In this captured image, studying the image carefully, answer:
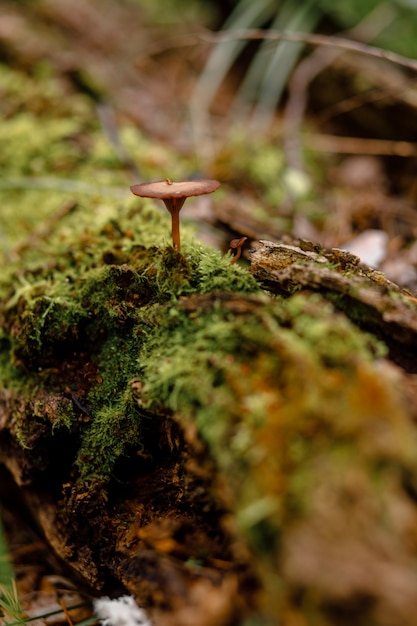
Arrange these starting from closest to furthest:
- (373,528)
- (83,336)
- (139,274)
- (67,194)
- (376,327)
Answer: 1. (373,528)
2. (376,327)
3. (139,274)
4. (83,336)
5. (67,194)

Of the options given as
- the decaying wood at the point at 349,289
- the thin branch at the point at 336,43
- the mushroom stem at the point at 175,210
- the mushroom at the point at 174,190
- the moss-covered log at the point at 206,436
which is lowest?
the moss-covered log at the point at 206,436

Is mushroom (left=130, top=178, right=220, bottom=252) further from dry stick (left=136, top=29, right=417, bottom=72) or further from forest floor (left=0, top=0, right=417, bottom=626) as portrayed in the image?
dry stick (left=136, top=29, right=417, bottom=72)

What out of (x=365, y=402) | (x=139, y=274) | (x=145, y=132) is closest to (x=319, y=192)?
(x=145, y=132)

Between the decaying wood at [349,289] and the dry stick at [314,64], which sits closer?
the decaying wood at [349,289]

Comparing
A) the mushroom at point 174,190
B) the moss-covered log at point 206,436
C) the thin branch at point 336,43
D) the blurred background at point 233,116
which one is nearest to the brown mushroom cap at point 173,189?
the mushroom at point 174,190

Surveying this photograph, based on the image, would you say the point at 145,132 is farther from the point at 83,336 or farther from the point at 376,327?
the point at 376,327

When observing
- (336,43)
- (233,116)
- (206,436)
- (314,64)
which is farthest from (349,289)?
(314,64)

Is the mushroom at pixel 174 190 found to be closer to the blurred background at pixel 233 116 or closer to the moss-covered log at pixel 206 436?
the moss-covered log at pixel 206 436
